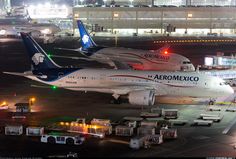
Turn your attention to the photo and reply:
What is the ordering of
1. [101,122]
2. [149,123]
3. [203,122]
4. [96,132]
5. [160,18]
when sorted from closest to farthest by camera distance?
[96,132] → [101,122] → [149,123] → [203,122] → [160,18]

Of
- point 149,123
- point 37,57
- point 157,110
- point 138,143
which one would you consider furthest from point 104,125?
point 37,57

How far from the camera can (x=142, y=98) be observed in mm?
48906

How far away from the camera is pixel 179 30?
613ft

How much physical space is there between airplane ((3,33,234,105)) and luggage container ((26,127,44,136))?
41.5ft

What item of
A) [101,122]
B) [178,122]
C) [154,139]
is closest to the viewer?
[154,139]

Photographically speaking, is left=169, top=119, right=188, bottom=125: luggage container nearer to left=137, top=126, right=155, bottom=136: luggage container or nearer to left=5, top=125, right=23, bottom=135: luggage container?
left=137, top=126, right=155, bottom=136: luggage container

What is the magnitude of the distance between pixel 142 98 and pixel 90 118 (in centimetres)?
632

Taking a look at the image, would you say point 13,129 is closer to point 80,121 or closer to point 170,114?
point 80,121

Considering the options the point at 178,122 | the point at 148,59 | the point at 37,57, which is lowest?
the point at 178,122

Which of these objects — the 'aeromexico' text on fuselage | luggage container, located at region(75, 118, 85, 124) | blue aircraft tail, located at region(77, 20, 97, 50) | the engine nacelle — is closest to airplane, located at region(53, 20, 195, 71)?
blue aircraft tail, located at region(77, 20, 97, 50)

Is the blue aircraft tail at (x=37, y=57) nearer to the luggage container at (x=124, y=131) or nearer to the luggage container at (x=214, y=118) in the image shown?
the luggage container at (x=124, y=131)

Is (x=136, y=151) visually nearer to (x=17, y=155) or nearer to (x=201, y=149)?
(x=201, y=149)

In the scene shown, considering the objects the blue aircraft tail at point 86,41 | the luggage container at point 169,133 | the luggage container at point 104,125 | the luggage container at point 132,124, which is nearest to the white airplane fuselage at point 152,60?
the blue aircraft tail at point 86,41

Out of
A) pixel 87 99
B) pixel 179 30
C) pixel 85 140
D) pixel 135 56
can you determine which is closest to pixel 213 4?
pixel 179 30
